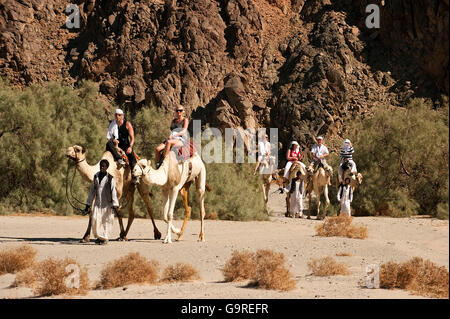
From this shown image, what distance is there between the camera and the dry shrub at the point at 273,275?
32.4 ft

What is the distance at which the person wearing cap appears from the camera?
1478 centimetres

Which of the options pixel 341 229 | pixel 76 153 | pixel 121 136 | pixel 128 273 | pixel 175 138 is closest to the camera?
pixel 128 273

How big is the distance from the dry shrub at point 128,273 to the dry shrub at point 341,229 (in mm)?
7336

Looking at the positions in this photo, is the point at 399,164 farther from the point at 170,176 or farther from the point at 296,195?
the point at 170,176

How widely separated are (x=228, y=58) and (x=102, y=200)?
52.4m

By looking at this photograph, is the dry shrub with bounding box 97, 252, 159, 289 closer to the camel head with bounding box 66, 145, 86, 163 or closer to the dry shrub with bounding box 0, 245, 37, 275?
the dry shrub with bounding box 0, 245, 37, 275

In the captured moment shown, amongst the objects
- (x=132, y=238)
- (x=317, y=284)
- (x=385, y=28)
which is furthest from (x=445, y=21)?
(x=385, y=28)

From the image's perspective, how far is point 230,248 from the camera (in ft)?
48.9

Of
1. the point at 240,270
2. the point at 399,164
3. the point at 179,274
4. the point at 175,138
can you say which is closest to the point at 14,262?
the point at 179,274

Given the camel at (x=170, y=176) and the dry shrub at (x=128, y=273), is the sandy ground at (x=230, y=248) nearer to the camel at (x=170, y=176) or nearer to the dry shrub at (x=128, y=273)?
the dry shrub at (x=128, y=273)

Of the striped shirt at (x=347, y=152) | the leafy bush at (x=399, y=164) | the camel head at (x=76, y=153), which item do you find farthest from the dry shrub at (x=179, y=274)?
the leafy bush at (x=399, y=164)

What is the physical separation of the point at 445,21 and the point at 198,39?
58.5m

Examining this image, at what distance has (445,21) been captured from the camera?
20.4 feet

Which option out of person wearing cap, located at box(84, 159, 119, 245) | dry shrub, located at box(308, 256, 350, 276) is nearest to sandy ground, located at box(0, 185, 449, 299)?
dry shrub, located at box(308, 256, 350, 276)
